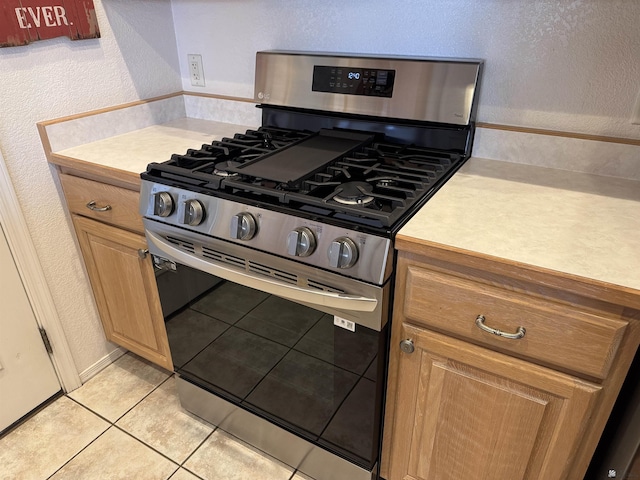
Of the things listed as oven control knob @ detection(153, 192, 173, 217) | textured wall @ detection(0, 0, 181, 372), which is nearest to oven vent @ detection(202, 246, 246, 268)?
oven control knob @ detection(153, 192, 173, 217)

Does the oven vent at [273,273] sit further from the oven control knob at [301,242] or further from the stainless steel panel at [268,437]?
the stainless steel panel at [268,437]

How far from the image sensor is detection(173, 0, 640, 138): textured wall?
116 cm

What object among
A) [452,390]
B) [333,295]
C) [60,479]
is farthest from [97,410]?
[452,390]

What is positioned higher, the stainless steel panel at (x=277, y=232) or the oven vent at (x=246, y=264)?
the stainless steel panel at (x=277, y=232)

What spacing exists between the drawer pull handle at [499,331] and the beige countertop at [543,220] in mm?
149

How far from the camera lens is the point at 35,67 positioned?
1.42 metres

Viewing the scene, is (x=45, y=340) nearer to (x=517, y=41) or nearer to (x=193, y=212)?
(x=193, y=212)

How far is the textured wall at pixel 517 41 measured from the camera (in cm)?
116

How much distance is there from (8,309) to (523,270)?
5.06 ft

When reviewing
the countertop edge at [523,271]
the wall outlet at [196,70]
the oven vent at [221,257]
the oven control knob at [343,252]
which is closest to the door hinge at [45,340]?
the oven vent at [221,257]

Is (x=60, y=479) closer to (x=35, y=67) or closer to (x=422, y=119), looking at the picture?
(x=35, y=67)

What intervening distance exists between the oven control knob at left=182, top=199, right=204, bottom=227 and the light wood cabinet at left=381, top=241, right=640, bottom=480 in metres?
0.52

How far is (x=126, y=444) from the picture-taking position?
1575 mm

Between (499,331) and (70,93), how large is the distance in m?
1.47
